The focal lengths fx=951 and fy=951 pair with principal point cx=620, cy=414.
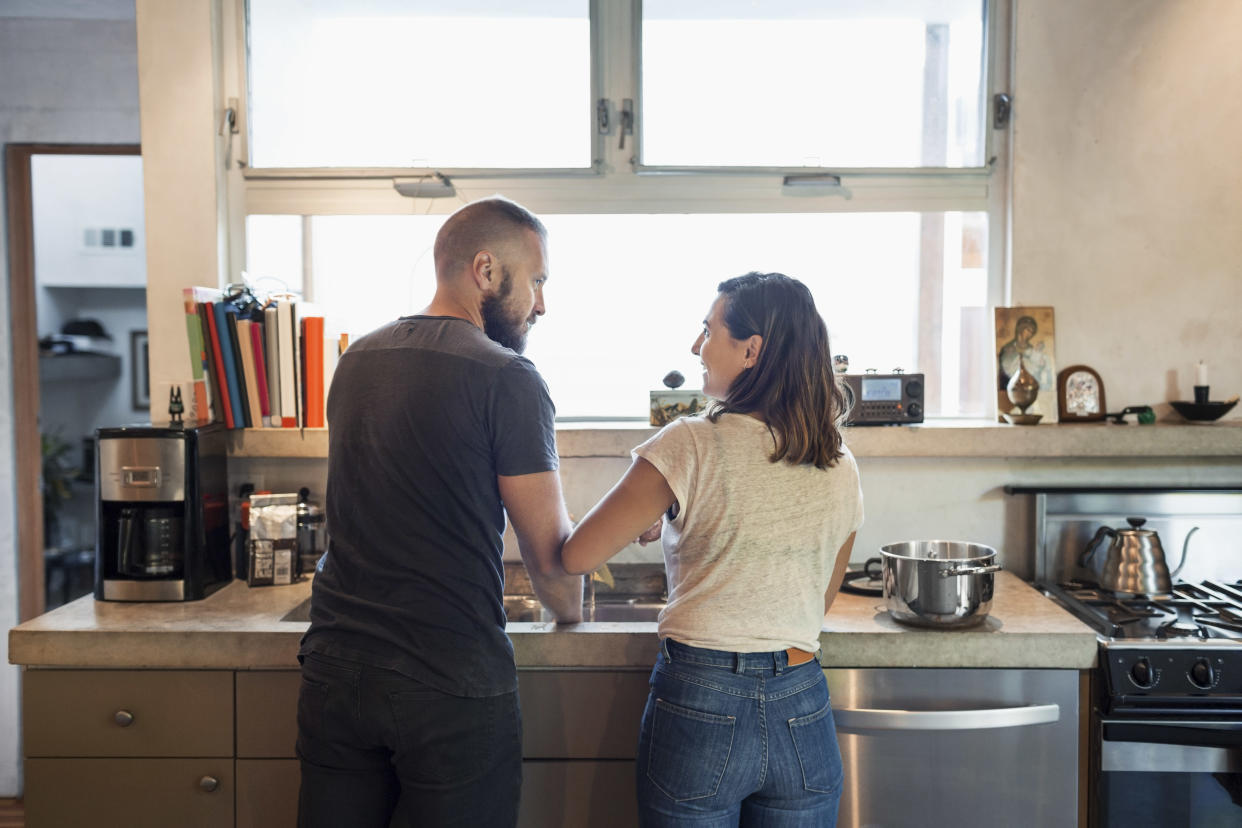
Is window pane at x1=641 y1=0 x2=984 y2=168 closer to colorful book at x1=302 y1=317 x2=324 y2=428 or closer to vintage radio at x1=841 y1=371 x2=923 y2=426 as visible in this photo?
vintage radio at x1=841 y1=371 x2=923 y2=426

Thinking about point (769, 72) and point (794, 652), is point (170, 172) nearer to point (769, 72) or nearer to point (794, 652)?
point (769, 72)

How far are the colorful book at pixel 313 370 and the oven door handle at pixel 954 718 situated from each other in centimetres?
141

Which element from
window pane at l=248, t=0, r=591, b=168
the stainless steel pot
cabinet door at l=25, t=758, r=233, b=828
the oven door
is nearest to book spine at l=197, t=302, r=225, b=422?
window pane at l=248, t=0, r=591, b=168

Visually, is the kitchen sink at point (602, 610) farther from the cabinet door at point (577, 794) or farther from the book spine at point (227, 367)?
the book spine at point (227, 367)

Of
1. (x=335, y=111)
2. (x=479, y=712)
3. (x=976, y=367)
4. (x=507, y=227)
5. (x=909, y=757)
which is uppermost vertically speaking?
(x=335, y=111)

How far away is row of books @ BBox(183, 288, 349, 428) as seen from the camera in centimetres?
226

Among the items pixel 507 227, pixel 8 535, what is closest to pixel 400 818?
pixel 507 227

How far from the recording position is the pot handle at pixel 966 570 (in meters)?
1.81

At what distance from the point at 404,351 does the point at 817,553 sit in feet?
2.32

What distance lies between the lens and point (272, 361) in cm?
231

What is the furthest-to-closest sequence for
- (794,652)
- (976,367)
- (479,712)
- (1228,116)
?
(976,367) < (1228,116) < (794,652) < (479,712)

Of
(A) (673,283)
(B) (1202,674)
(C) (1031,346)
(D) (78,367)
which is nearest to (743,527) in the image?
(B) (1202,674)

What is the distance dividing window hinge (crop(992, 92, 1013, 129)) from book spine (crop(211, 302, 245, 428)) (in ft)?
6.55

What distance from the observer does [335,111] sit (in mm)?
2529
